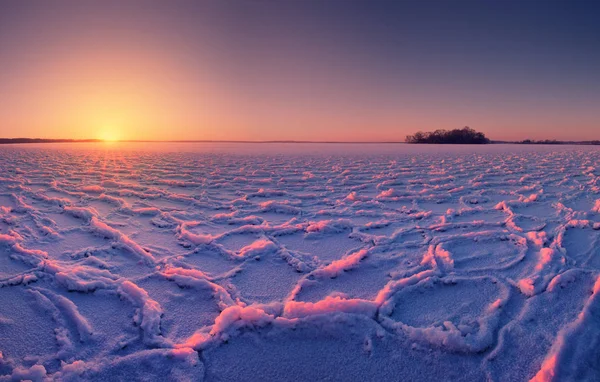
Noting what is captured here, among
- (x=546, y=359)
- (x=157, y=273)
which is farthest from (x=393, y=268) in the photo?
(x=157, y=273)

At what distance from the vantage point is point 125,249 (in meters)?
2.29

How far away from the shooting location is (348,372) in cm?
115

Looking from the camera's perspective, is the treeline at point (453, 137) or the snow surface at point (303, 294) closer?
the snow surface at point (303, 294)

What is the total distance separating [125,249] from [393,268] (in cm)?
183

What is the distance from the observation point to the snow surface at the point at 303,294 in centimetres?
117

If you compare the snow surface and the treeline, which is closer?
the snow surface

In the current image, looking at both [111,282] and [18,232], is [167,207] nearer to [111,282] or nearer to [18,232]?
[18,232]

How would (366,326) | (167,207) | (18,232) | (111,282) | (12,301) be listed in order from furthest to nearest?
(167,207) < (18,232) < (111,282) < (12,301) < (366,326)

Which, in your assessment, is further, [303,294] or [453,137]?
[453,137]

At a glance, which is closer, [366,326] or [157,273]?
[366,326]

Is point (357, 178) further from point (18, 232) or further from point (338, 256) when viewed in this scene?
point (18, 232)

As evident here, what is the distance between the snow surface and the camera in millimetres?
1173

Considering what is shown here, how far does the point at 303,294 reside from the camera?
1.69 metres

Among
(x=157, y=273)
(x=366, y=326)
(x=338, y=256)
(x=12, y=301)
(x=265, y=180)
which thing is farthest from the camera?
(x=265, y=180)
